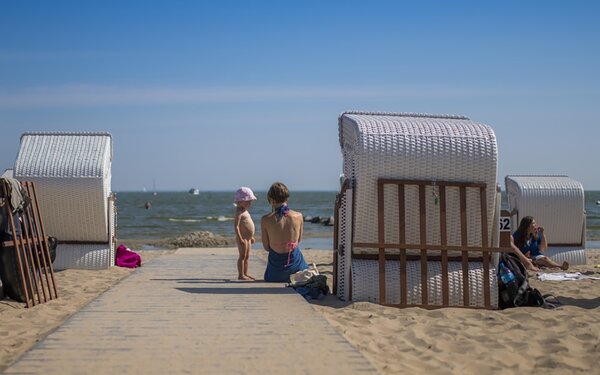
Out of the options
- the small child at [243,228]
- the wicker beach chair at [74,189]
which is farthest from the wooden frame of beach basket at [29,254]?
the wicker beach chair at [74,189]

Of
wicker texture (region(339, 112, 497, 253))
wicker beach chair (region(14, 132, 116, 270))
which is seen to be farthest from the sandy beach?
wicker beach chair (region(14, 132, 116, 270))

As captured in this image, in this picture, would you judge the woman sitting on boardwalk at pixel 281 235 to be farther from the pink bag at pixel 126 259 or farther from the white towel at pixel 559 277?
the pink bag at pixel 126 259

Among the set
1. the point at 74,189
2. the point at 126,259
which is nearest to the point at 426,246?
the point at 74,189

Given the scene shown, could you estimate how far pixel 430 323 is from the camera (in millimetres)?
6551

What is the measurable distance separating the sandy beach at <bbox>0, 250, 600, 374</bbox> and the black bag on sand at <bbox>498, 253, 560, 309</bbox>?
291 mm

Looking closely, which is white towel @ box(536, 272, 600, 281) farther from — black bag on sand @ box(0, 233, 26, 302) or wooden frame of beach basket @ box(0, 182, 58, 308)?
black bag on sand @ box(0, 233, 26, 302)

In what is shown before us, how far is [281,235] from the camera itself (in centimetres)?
884

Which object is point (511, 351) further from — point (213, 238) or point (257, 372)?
point (213, 238)

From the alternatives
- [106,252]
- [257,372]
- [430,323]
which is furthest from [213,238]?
[257,372]

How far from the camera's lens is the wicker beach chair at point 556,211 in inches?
542

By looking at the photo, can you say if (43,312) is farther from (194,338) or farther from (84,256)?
(84,256)

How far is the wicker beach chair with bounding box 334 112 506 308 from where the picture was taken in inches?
299

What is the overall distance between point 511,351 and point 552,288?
A: 14.5 ft

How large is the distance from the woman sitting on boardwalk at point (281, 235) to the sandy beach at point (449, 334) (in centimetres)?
114
